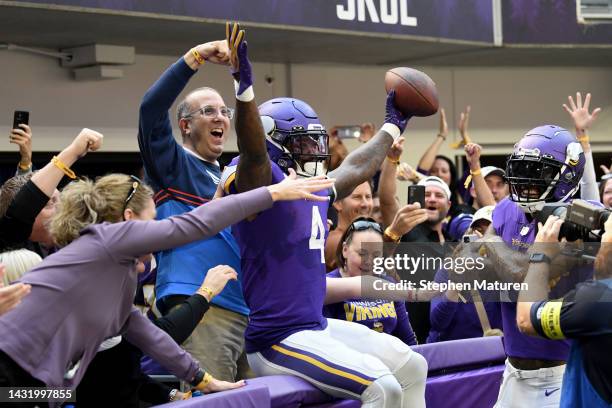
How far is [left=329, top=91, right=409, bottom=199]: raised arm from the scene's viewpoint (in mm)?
5328

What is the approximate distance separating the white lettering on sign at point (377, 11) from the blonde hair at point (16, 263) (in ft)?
17.8

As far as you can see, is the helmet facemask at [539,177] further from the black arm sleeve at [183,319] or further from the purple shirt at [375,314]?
the black arm sleeve at [183,319]

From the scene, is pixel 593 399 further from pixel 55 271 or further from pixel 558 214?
pixel 55 271

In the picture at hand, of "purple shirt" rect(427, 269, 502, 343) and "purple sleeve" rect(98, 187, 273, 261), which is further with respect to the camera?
"purple shirt" rect(427, 269, 502, 343)

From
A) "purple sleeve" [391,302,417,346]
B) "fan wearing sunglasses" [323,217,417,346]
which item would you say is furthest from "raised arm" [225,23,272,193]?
"purple sleeve" [391,302,417,346]

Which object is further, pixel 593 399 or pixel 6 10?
pixel 6 10

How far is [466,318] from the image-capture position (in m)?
6.43

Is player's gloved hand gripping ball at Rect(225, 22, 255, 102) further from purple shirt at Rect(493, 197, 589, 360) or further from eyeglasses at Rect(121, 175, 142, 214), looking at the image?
purple shirt at Rect(493, 197, 589, 360)

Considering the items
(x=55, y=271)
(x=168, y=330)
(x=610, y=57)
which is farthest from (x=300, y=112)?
(x=610, y=57)

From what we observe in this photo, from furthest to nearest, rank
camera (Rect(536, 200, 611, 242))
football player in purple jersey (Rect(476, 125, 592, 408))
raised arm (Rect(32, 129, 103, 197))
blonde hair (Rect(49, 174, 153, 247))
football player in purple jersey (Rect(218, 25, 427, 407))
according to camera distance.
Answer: football player in purple jersey (Rect(476, 125, 592, 408)) → raised arm (Rect(32, 129, 103, 197)) → football player in purple jersey (Rect(218, 25, 427, 407)) → blonde hair (Rect(49, 174, 153, 247)) → camera (Rect(536, 200, 611, 242))

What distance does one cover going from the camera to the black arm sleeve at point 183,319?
439cm

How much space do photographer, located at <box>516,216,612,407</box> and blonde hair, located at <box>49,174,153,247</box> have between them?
1.63 meters

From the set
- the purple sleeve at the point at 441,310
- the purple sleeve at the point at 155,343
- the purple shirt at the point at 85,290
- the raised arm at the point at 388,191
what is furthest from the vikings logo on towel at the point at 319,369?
the raised arm at the point at 388,191

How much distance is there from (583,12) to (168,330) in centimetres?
845
